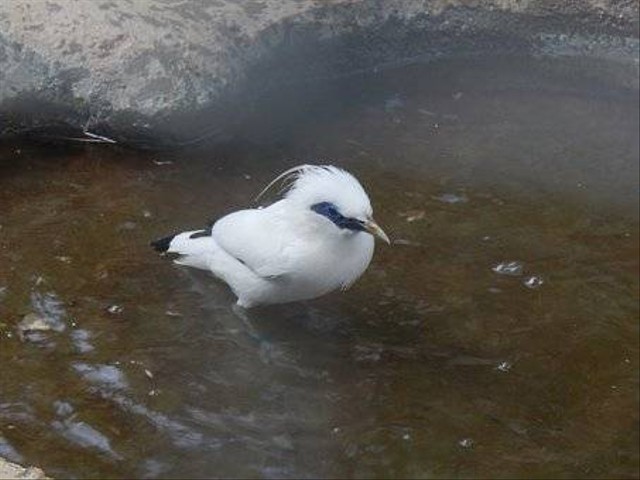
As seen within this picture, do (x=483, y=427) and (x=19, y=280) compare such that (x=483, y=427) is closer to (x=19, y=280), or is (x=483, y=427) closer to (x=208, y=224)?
(x=208, y=224)

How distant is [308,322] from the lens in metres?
5.26

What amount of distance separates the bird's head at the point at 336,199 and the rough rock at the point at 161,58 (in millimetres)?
1701

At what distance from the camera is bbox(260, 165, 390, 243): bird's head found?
183 inches

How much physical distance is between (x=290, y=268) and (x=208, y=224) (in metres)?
0.81

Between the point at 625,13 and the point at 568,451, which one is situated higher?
the point at 625,13

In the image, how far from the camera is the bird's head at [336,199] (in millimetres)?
4660

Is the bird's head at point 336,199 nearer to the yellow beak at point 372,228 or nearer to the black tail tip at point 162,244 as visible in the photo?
the yellow beak at point 372,228

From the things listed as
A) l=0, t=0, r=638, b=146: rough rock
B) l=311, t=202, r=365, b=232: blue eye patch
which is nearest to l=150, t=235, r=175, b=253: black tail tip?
l=311, t=202, r=365, b=232: blue eye patch

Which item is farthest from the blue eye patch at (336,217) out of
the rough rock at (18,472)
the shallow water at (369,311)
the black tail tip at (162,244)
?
the rough rock at (18,472)

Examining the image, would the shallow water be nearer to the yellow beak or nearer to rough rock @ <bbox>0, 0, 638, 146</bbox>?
rough rock @ <bbox>0, 0, 638, 146</bbox>

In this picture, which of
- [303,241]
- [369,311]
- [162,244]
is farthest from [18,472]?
[369,311]

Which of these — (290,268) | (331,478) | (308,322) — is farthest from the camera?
(308,322)

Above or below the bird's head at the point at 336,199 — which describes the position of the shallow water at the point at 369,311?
below

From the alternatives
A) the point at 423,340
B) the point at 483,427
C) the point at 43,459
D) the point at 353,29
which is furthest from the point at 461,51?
the point at 43,459
